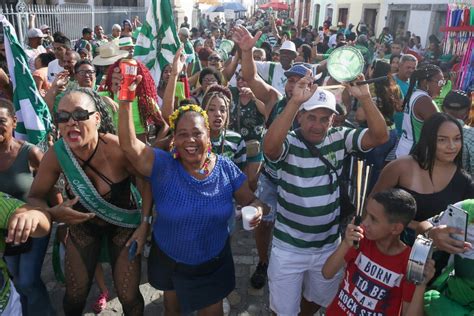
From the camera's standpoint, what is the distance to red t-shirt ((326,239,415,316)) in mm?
2209

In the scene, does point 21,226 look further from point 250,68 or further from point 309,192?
point 250,68

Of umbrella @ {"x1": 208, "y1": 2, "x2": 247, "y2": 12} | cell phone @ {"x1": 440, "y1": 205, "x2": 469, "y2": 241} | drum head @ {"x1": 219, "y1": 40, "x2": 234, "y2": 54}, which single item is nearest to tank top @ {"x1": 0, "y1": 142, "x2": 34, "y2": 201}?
cell phone @ {"x1": 440, "y1": 205, "x2": 469, "y2": 241}

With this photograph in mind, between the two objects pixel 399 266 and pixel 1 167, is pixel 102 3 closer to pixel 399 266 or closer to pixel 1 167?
pixel 1 167

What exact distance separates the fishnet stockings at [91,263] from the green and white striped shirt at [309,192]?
1022 mm

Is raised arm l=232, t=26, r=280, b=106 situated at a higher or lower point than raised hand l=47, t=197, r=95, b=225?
higher

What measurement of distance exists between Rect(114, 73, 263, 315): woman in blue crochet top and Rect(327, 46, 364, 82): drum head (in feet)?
3.09

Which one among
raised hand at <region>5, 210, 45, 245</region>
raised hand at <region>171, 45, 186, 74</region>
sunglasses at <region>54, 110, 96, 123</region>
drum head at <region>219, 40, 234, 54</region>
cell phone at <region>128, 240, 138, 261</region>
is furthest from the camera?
drum head at <region>219, 40, 234, 54</region>

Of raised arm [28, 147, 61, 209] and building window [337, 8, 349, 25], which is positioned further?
building window [337, 8, 349, 25]

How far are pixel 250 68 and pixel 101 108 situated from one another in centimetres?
146

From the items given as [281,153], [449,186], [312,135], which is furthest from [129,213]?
[449,186]

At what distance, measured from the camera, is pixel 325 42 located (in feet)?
44.5

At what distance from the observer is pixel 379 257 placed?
225cm

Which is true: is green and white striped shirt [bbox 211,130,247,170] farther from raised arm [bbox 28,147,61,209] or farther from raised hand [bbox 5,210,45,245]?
raised hand [bbox 5,210,45,245]

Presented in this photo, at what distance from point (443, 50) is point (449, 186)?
31.8 feet
